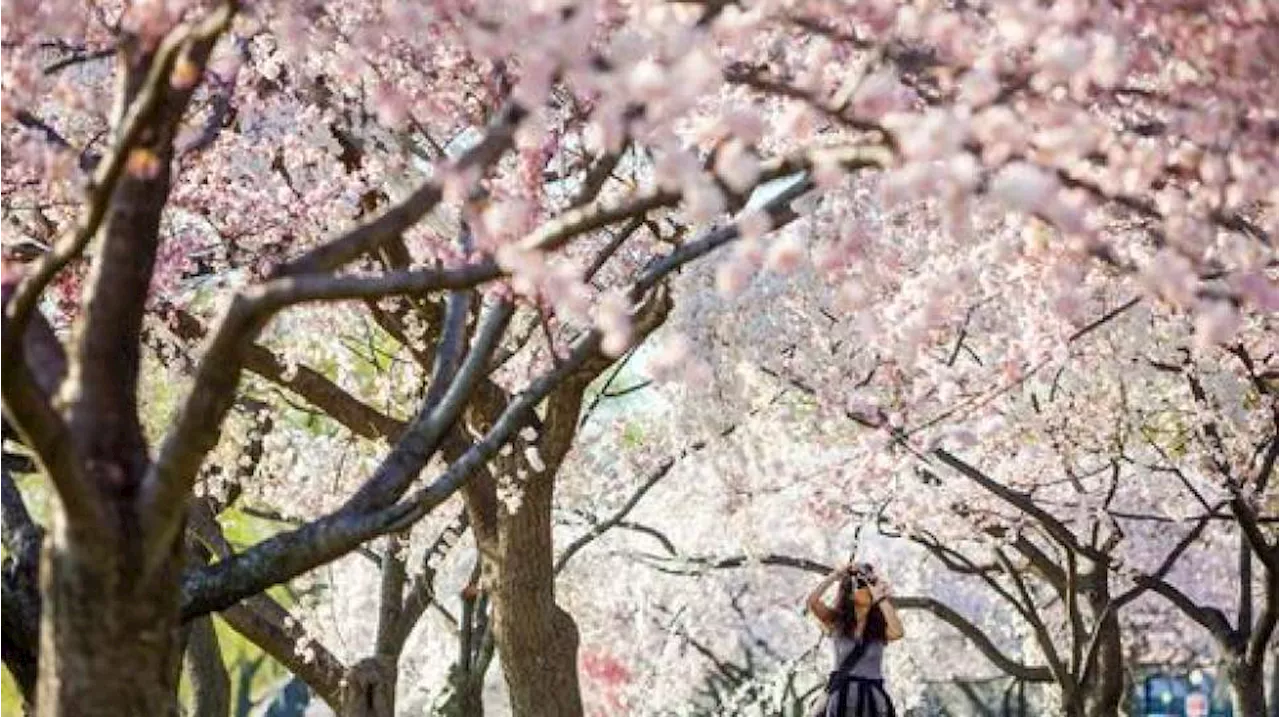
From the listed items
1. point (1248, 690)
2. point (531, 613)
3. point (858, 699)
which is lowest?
point (858, 699)

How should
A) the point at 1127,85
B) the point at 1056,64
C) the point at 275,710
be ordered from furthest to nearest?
the point at 275,710
the point at 1127,85
the point at 1056,64

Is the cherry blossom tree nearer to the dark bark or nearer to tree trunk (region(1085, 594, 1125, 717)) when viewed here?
the dark bark

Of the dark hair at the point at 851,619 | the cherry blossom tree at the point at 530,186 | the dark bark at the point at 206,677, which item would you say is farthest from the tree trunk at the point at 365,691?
the dark bark at the point at 206,677

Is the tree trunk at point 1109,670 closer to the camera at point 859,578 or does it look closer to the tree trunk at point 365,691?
the camera at point 859,578

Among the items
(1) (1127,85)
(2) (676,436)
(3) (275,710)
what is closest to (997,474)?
(2) (676,436)

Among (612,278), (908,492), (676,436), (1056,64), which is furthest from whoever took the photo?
(908,492)

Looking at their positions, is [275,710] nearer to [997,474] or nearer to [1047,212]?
[997,474]

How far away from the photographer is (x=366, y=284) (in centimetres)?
618

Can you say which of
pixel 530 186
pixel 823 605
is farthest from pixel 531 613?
pixel 530 186

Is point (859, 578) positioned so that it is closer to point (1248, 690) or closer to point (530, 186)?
point (1248, 690)

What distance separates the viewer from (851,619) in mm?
13250

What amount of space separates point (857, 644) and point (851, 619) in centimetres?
17

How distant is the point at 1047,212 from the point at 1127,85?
2.96 m

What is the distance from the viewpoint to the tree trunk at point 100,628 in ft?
21.3
